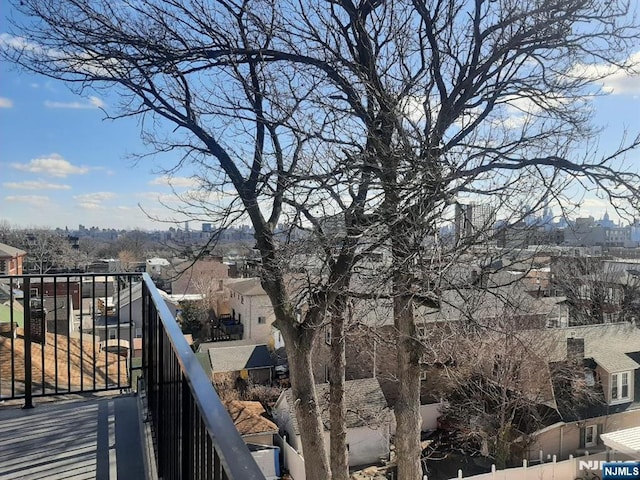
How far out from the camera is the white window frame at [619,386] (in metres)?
13.0

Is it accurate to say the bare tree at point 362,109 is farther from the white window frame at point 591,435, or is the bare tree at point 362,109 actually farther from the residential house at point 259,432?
the white window frame at point 591,435

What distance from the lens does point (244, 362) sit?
51.4 ft

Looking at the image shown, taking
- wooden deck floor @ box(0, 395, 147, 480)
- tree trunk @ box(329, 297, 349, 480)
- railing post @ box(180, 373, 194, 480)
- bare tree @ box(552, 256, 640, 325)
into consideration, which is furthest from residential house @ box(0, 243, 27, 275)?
bare tree @ box(552, 256, 640, 325)

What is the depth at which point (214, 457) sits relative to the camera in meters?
0.71

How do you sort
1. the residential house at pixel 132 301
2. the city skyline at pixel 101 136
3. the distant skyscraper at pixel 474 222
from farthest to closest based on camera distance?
the city skyline at pixel 101 136
the distant skyscraper at pixel 474 222
the residential house at pixel 132 301

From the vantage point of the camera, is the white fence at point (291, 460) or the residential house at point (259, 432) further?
the residential house at point (259, 432)

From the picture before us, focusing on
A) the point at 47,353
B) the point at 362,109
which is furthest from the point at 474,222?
the point at 47,353

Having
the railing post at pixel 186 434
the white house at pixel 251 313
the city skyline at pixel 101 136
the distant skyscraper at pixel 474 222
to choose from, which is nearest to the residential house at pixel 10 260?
the city skyline at pixel 101 136

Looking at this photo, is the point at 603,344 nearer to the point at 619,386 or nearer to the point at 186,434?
the point at 619,386

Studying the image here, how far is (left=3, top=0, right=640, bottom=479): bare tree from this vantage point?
4.69 meters

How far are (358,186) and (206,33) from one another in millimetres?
2562

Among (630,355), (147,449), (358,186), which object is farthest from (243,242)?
(630,355)

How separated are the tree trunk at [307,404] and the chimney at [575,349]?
994 cm

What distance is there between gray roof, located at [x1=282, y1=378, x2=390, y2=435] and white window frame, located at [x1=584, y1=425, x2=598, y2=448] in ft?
18.8
